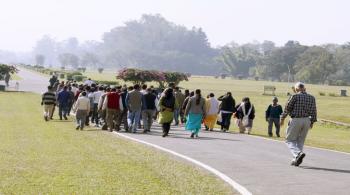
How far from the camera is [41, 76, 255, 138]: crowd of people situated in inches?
852

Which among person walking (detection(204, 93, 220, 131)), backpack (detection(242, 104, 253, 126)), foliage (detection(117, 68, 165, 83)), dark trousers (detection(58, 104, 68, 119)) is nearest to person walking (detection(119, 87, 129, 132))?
person walking (detection(204, 93, 220, 131))

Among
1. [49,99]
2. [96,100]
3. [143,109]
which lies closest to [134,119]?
[143,109]

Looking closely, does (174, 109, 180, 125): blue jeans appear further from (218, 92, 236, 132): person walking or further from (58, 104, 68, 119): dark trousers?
(58, 104, 68, 119): dark trousers

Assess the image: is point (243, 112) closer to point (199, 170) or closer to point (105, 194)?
point (199, 170)

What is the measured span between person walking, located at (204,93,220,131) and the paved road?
300 cm

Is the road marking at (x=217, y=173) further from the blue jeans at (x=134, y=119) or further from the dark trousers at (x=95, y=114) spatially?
the dark trousers at (x=95, y=114)

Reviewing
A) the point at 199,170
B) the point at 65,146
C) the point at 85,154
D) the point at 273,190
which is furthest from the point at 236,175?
the point at 65,146

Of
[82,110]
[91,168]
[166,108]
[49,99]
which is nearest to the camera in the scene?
[91,168]

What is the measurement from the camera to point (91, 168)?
13.5 meters

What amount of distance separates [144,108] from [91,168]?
389 inches

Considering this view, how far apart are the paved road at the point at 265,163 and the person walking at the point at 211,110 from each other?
3.00m

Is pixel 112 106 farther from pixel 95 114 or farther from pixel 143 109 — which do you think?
pixel 95 114

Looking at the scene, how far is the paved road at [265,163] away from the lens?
456 inches

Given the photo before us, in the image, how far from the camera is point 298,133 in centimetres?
1423
